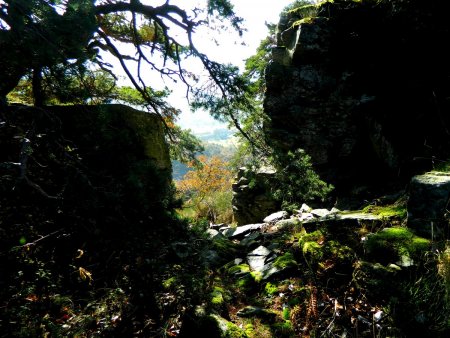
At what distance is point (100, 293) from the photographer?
9.62 ft

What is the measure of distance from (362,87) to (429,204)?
22.4ft

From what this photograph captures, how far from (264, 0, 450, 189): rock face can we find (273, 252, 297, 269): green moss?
4.55 metres

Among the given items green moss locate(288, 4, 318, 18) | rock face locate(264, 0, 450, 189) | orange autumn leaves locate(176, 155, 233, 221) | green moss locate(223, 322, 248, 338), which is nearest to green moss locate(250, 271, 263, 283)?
green moss locate(223, 322, 248, 338)

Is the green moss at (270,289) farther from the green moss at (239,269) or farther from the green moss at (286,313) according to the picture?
the green moss at (239,269)

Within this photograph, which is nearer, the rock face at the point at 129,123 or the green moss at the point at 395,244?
the green moss at the point at 395,244

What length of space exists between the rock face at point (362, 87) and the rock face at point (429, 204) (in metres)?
5.02

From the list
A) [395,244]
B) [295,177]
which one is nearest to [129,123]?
[295,177]

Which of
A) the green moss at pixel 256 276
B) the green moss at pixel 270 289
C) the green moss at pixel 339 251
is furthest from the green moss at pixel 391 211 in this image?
the green moss at pixel 256 276

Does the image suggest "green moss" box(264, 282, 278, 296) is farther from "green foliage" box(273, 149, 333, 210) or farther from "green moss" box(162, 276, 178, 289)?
Answer: "green foliage" box(273, 149, 333, 210)

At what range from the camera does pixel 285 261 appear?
3523mm

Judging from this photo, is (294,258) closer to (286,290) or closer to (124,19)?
(286,290)

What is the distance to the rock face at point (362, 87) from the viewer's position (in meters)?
7.25

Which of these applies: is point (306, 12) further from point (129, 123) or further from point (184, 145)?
point (129, 123)

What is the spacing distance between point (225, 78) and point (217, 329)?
4.48 m
